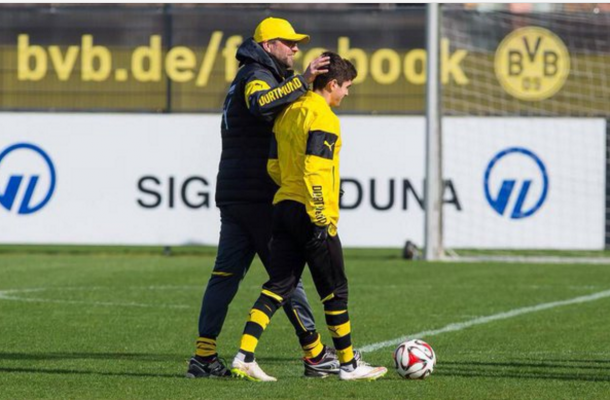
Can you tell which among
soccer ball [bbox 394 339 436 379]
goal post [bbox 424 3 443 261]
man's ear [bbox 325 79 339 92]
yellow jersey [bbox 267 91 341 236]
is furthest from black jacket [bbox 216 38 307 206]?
goal post [bbox 424 3 443 261]

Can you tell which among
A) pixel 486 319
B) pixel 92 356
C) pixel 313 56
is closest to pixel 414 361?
pixel 92 356

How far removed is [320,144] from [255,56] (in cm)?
81

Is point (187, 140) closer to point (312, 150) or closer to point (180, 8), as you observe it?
point (180, 8)

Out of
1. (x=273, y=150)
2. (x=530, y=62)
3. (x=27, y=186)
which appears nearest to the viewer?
(x=273, y=150)

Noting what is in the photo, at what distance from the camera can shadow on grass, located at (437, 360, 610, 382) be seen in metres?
8.16

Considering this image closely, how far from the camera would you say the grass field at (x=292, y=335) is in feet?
25.2

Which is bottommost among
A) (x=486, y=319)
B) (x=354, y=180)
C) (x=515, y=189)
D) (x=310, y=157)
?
(x=486, y=319)

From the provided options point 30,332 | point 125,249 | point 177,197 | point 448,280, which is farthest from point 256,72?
point 125,249

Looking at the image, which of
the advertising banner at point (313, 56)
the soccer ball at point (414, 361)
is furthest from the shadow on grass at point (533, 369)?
the advertising banner at point (313, 56)

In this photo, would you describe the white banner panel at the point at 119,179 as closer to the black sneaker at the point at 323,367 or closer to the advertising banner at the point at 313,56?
the advertising banner at the point at 313,56

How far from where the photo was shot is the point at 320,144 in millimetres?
7680

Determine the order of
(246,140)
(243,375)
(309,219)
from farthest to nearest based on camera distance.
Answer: (246,140) → (243,375) → (309,219)

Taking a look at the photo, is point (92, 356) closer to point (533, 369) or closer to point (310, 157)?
point (310, 157)

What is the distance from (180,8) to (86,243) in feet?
11.2
